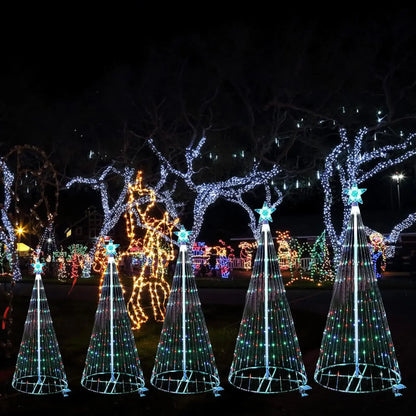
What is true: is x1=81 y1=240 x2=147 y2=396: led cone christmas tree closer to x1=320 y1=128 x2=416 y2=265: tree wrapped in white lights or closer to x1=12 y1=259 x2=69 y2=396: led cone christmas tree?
x1=12 y1=259 x2=69 y2=396: led cone christmas tree

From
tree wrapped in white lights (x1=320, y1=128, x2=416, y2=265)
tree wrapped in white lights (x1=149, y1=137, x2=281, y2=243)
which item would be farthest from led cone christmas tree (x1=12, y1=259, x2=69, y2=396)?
tree wrapped in white lights (x1=149, y1=137, x2=281, y2=243)

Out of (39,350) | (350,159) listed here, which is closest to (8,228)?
(350,159)

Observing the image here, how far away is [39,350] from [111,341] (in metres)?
1.09

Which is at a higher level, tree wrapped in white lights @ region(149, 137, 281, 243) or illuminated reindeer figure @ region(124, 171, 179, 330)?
tree wrapped in white lights @ region(149, 137, 281, 243)

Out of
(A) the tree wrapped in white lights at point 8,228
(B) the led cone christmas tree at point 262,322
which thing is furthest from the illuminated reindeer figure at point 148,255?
(B) the led cone christmas tree at point 262,322

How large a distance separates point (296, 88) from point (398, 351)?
1415cm

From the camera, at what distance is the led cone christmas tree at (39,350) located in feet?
24.2

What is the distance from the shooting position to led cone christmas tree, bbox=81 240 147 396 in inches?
283

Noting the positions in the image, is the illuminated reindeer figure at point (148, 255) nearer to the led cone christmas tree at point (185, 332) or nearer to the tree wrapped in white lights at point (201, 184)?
the led cone christmas tree at point (185, 332)

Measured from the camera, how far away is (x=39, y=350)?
7340mm

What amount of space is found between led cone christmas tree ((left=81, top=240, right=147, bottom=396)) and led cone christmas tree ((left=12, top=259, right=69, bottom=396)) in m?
0.49

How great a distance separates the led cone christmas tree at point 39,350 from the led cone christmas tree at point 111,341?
1.62ft

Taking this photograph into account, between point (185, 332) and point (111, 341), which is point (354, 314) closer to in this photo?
point (185, 332)

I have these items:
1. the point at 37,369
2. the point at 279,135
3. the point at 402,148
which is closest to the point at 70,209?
the point at 279,135
